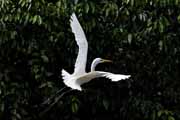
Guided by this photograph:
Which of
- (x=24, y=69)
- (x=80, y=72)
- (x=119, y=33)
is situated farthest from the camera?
(x=24, y=69)

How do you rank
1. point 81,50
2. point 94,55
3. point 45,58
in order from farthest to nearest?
point 94,55 < point 45,58 < point 81,50

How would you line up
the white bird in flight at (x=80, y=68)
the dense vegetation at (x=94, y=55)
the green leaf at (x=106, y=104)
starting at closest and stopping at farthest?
the white bird in flight at (x=80, y=68) < the dense vegetation at (x=94, y=55) < the green leaf at (x=106, y=104)

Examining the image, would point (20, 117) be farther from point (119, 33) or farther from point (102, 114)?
point (119, 33)

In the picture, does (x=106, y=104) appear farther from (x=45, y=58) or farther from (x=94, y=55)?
(x=45, y=58)

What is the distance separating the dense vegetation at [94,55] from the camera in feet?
10.1

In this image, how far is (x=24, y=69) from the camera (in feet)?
10.8

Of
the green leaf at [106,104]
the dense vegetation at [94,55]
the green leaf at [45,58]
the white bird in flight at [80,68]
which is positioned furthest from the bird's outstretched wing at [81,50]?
the green leaf at [106,104]

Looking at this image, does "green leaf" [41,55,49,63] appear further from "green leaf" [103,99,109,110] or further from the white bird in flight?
"green leaf" [103,99,109,110]

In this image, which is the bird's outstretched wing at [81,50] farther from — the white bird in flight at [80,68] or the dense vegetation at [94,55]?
the dense vegetation at [94,55]

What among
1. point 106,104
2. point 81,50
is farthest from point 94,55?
point 81,50

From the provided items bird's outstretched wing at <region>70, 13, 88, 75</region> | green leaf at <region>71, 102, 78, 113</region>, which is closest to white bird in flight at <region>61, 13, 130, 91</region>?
bird's outstretched wing at <region>70, 13, 88, 75</region>

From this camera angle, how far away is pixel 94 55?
10.6ft

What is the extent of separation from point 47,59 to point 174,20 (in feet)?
2.70

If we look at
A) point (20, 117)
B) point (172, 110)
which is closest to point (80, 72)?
point (20, 117)
